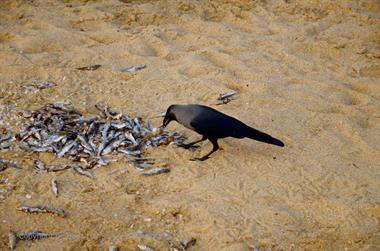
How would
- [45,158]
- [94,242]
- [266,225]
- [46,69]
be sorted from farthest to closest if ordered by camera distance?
1. [46,69]
2. [45,158]
3. [266,225]
4. [94,242]

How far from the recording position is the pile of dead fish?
4.95 m

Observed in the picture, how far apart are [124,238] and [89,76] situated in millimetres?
3244

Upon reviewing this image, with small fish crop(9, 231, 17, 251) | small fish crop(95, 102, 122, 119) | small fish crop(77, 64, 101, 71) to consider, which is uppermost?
small fish crop(77, 64, 101, 71)

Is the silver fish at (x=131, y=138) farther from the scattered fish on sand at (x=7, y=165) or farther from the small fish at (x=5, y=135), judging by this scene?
the small fish at (x=5, y=135)

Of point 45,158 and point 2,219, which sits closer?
point 2,219

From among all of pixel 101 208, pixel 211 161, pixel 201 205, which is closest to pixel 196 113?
pixel 211 161

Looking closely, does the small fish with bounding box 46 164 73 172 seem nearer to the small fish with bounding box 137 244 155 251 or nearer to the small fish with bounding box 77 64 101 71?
the small fish with bounding box 137 244 155 251

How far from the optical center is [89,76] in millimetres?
6559

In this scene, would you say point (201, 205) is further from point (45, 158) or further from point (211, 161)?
point (45, 158)

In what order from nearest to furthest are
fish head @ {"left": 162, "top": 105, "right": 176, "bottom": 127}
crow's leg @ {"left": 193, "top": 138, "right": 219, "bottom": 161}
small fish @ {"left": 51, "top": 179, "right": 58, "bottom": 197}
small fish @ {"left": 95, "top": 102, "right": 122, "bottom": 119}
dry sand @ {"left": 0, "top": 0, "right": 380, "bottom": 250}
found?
dry sand @ {"left": 0, "top": 0, "right": 380, "bottom": 250}
small fish @ {"left": 51, "top": 179, "right": 58, "bottom": 197}
crow's leg @ {"left": 193, "top": 138, "right": 219, "bottom": 161}
fish head @ {"left": 162, "top": 105, "right": 176, "bottom": 127}
small fish @ {"left": 95, "top": 102, "right": 122, "bottom": 119}

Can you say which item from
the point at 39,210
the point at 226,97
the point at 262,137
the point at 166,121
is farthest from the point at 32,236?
the point at 226,97

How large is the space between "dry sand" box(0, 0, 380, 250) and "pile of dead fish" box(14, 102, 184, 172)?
17cm

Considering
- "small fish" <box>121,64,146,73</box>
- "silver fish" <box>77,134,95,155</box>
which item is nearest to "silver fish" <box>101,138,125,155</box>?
"silver fish" <box>77,134,95,155</box>

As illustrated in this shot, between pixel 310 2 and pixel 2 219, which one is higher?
pixel 310 2
